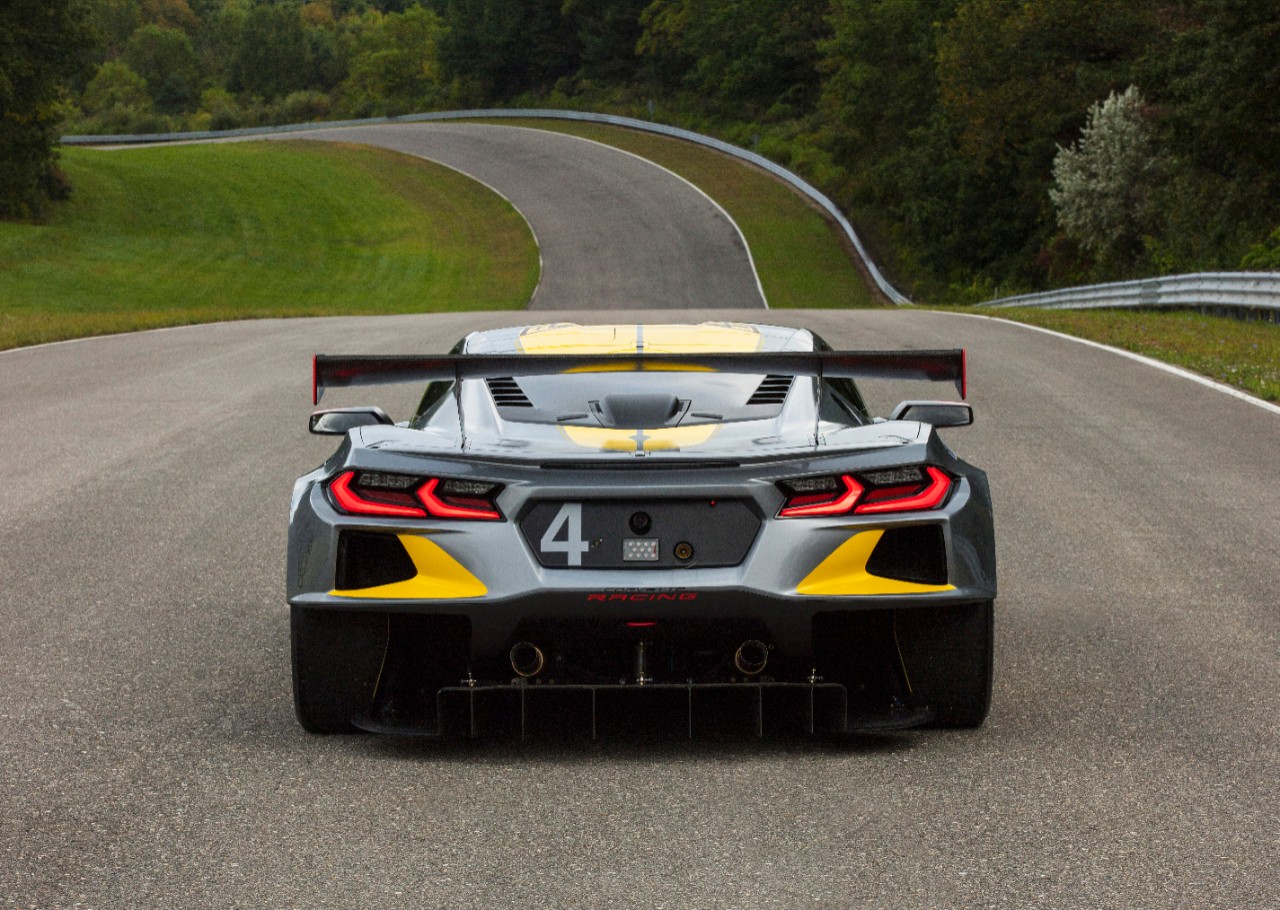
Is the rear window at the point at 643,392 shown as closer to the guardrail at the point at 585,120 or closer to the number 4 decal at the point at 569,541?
the number 4 decal at the point at 569,541

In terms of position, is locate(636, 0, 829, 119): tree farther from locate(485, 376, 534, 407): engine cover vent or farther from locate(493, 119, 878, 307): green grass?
locate(485, 376, 534, 407): engine cover vent

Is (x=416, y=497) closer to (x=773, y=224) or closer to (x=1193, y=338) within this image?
(x=1193, y=338)

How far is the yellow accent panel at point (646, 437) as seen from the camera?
481 cm

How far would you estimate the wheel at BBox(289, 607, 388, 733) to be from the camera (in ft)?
16.0

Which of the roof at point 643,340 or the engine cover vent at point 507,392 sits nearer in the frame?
the engine cover vent at point 507,392

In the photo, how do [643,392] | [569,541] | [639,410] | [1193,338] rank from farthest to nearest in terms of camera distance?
[1193,338], [643,392], [639,410], [569,541]

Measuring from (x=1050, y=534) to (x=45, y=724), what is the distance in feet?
17.4

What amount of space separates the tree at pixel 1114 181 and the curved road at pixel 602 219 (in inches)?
385

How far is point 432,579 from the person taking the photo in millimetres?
4645

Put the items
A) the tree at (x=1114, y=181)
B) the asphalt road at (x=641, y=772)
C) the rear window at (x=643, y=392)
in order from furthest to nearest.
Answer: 1. the tree at (x=1114, y=181)
2. the rear window at (x=643, y=392)
3. the asphalt road at (x=641, y=772)

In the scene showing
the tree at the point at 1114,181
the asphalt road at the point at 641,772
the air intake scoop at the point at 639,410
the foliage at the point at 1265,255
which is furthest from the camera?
the tree at the point at 1114,181

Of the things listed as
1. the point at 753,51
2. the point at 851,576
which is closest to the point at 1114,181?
the point at 851,576

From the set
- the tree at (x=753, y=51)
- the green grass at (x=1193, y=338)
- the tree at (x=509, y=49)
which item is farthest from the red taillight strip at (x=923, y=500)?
the tree at (x=509, y=49)

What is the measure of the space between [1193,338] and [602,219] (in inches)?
1838
